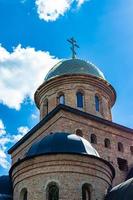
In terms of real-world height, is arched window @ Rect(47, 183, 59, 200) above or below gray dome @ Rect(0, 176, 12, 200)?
below

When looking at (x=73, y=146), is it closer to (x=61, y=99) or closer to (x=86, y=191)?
(x=86, y=191)

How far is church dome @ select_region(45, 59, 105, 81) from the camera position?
2061 centimetres

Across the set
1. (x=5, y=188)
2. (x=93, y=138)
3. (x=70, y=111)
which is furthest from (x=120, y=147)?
(x=5, y=188)

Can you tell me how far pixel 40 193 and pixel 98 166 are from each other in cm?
236

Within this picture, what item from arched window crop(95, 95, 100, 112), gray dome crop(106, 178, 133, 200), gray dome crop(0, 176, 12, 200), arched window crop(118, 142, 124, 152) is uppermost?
arched window crop(95, 95, 100, 112)

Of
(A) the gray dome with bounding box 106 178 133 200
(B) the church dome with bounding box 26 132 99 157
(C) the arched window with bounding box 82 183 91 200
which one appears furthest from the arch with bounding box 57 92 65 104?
(A) the gray dome with bounding box 106 178 133 200

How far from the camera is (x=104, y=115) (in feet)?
65.4

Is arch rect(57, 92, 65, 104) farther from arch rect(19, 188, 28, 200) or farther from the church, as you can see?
arch rect(19, 188, 28, 200)

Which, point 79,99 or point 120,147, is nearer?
point 120,147

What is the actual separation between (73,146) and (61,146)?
44 cm

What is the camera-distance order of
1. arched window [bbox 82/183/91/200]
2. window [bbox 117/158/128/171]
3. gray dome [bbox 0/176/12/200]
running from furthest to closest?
1. window [bbox 117/158/128/171]
2. gray dome [bbox 0/176/12/200]
3. arched window [bbox 82/183/91/200]

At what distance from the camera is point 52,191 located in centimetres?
1355

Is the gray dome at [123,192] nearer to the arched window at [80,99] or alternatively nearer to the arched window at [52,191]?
the arched window at [52,191]

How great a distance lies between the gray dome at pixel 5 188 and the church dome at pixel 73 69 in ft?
19.0
